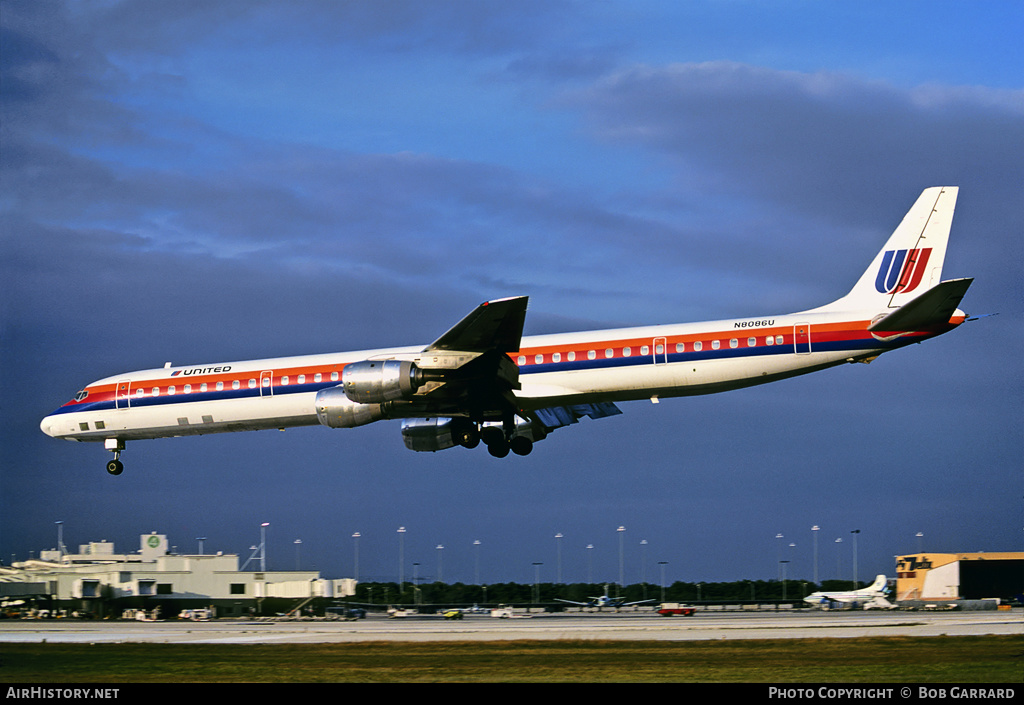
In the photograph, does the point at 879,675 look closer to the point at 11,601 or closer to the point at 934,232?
the point at 934,232

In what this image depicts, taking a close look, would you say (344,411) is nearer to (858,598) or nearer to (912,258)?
(912,258)

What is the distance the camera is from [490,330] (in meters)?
35.4

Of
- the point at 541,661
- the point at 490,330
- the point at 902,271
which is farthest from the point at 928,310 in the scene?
the point at 541,661

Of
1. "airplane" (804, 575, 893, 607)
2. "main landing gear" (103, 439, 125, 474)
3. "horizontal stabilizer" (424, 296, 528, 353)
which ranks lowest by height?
"airplane" (804, 575, 893, 607)

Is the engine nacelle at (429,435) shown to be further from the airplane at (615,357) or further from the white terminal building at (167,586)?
the white terminal building at (167,586)

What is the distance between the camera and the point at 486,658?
32.4 m

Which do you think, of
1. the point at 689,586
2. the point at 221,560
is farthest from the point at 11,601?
the point at 689,586

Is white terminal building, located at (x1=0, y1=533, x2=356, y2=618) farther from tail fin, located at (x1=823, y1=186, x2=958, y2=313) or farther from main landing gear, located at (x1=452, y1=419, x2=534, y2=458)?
tail fin, located at (x1=823, y1=186, x2=958, y2=313)

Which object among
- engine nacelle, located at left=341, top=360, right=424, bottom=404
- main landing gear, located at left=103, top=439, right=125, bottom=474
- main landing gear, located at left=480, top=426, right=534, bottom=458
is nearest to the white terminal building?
main landing gear, located at left=103, top=439, right=125, bottom=474

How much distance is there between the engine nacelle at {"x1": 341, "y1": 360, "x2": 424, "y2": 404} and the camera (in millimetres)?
34875

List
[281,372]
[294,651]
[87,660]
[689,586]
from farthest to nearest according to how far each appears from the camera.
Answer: [689,586]
[281,372]
[294,651]
[87,660]

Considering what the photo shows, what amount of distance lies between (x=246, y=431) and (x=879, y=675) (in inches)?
975

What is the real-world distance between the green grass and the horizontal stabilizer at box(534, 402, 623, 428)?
10215mm

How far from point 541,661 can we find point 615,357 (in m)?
10.5
